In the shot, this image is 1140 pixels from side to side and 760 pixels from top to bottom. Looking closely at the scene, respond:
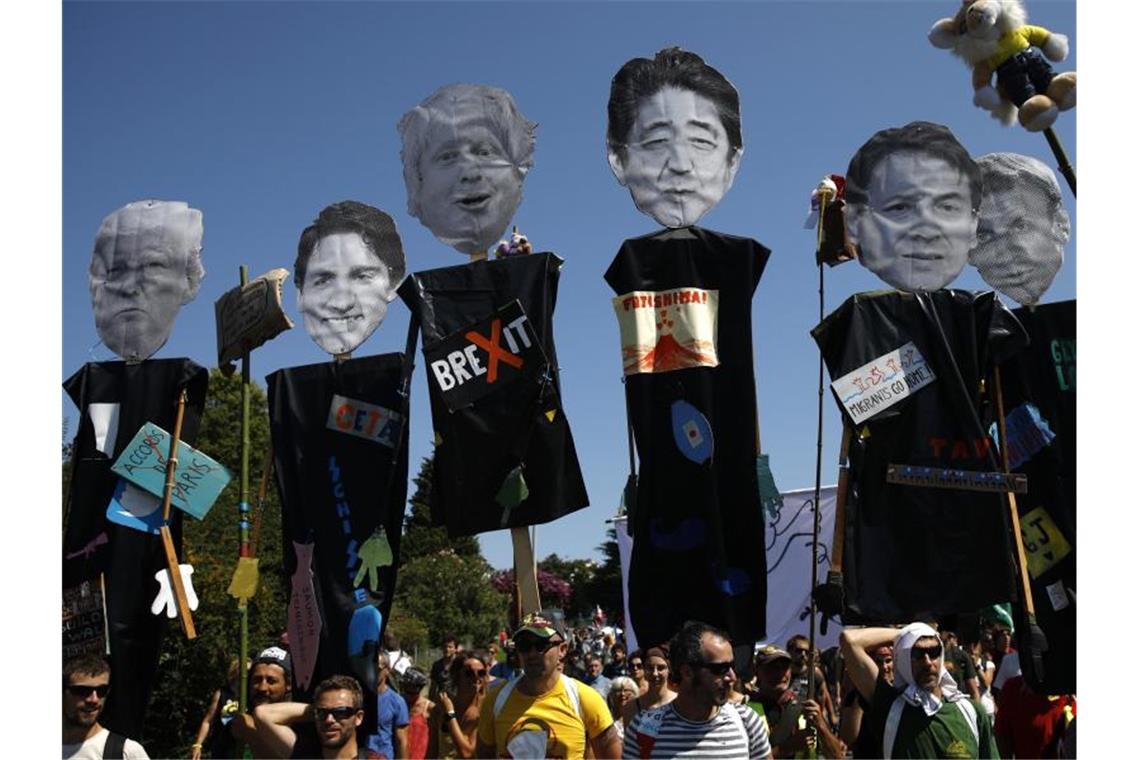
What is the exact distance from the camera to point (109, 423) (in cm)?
649

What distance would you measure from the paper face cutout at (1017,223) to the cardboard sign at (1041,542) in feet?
3.46

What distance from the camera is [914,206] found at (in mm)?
5711

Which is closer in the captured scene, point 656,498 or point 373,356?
point 656,498

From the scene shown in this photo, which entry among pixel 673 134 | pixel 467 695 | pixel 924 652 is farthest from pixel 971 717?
pixel 673 134

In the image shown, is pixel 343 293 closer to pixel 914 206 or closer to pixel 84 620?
pixel 84 620

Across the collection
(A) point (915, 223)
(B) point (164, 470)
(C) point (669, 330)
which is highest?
(A) point (915, 223)

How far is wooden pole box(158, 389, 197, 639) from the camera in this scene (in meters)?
6.12

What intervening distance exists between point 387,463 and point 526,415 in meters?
0.84

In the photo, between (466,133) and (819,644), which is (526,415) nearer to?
(466,133)

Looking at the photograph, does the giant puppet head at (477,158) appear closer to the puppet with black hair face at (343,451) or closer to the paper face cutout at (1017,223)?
the puppet with black hair face at (343,451)

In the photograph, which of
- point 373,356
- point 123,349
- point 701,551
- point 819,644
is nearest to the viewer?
point 701,551

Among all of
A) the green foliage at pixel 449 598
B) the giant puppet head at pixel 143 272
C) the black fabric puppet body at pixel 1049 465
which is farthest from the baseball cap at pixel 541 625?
the green foliage at pixel 449 598

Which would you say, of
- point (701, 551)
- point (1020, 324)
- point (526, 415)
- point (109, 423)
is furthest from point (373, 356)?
point (1020, 324)

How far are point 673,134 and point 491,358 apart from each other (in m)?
1.30
